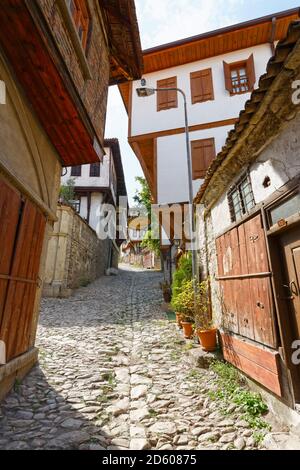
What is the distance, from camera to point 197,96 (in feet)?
33.0

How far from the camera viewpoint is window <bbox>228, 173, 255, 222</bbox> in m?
3.81

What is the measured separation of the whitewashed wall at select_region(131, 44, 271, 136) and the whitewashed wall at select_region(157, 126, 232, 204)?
0.55m

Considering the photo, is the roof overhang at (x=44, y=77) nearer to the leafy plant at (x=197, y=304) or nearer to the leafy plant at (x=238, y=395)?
the leafy plant at (x=197, y=304)

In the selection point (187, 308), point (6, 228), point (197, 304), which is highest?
point (6, 228)

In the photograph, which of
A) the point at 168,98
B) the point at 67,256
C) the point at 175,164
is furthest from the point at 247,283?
the point at 67,256

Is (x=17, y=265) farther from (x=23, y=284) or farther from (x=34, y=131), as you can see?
(x=34, y=131)

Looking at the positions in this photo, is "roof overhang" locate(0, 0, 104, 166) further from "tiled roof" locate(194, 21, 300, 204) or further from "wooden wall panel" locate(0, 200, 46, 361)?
"tiled roof" locate(194, 21, 300, 204)

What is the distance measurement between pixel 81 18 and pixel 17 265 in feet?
16.0

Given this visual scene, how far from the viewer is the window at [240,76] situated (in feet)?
32.0

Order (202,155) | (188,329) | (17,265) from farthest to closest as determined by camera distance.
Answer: (202,155), (188,329), (17,265)

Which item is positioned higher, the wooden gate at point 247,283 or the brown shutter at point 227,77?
the brown shutter at point 227,77

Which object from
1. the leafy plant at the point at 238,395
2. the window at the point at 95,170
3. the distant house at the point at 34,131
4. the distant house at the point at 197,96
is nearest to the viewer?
the leafy plant at the point at 238,395

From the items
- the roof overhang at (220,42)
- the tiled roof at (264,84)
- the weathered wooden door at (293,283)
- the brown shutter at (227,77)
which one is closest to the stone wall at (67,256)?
the roof overhang at (220,42)

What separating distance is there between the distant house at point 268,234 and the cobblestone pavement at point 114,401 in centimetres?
75
